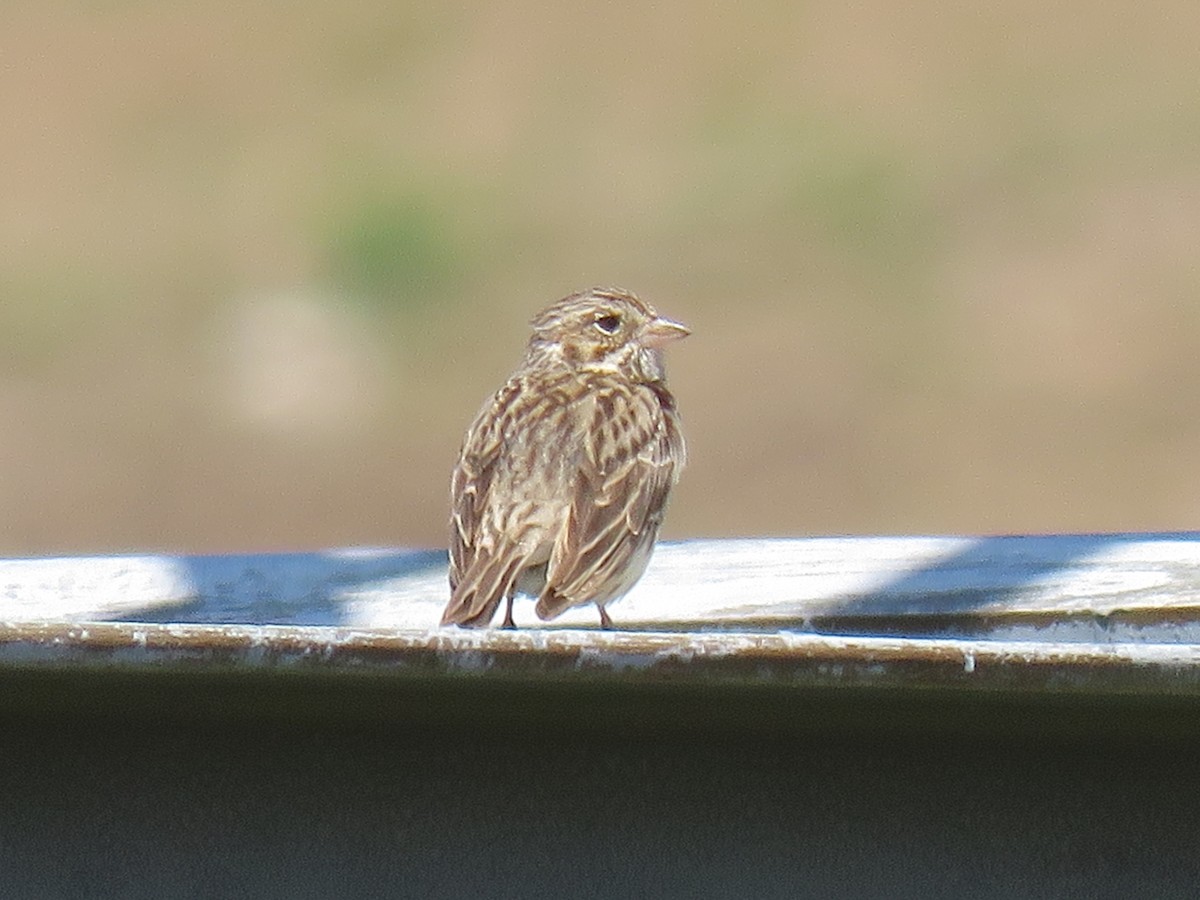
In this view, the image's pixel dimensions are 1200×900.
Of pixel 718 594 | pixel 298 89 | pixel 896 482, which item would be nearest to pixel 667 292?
pixel 896 482

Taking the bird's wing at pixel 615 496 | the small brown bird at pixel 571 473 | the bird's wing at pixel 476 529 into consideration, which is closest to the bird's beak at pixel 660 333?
the small brown bird at pixel 571 473

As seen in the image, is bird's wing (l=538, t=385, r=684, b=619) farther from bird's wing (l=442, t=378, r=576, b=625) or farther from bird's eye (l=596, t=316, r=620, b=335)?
bird's eye (l=596, t=316, r=620, b=335)

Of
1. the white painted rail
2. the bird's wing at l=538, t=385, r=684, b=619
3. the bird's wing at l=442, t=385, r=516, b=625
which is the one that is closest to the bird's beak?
the bird's wing at l=538, t=385, r=684, b=619

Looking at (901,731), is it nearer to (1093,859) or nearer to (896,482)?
(1093,859)

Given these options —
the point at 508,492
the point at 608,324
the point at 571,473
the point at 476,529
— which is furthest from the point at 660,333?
the point at 476,529

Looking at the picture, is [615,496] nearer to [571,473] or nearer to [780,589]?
[571,473]
